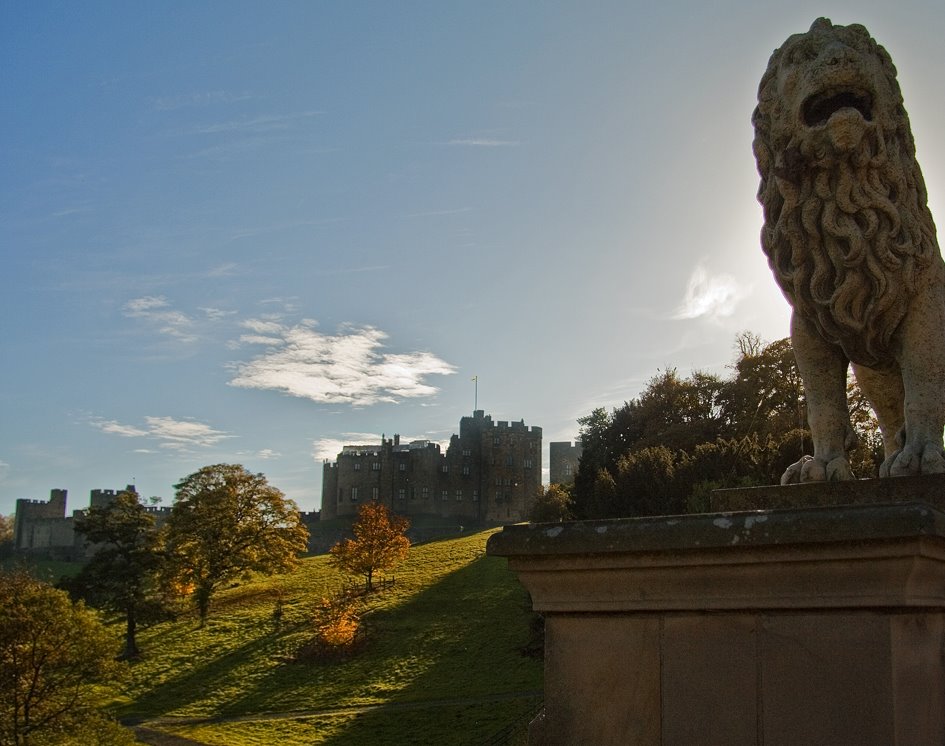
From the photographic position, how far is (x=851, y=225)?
4.25m

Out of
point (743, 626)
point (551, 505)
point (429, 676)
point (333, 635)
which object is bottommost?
point (429, 676)

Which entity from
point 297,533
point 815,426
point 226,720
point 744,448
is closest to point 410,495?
point 297,533

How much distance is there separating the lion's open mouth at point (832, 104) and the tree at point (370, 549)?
154ft

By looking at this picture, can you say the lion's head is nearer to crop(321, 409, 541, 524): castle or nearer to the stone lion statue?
the stone lion statue

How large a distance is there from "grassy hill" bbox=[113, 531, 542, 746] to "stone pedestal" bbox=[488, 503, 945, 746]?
72.9 ft

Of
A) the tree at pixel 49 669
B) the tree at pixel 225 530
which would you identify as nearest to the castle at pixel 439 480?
the tree at pixel 225 530

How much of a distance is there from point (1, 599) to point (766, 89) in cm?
2567

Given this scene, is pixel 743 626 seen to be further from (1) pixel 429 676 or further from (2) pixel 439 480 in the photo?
(2) pixel 439 480

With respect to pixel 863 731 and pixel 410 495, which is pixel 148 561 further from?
pixel 410 495

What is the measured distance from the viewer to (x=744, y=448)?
27.2 metres

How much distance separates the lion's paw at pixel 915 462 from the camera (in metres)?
3.97

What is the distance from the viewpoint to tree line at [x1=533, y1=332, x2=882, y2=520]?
2502 centimetres

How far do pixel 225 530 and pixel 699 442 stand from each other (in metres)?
27.2

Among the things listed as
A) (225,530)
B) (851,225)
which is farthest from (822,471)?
(225,530)
